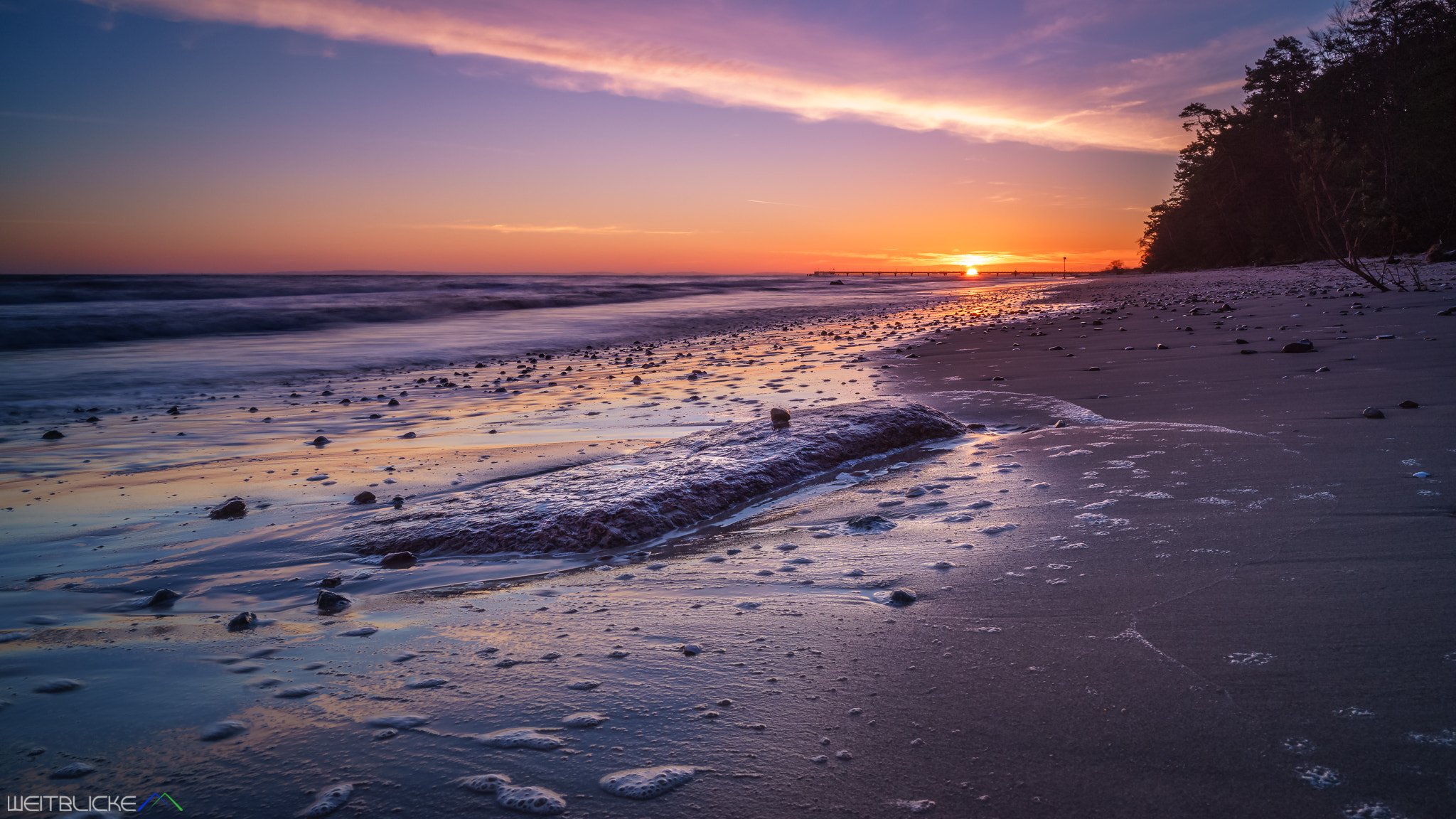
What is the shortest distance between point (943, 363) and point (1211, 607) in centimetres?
695

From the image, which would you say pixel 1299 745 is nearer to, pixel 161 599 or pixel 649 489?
pixel 649 489

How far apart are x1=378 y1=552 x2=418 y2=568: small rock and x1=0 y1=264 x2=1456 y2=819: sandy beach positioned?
0.05 m

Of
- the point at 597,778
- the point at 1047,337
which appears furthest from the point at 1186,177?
the point at 597,778

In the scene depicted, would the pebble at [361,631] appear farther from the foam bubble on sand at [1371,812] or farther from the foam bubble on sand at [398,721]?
the foam bubble on sand at [1371,812]

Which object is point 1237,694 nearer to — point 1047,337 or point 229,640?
point 229,640

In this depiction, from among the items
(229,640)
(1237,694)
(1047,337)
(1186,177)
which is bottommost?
(229,640)

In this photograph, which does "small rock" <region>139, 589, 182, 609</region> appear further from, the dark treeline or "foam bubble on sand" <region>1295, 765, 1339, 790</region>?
the dark treeline

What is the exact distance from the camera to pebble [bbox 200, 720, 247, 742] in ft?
5.68

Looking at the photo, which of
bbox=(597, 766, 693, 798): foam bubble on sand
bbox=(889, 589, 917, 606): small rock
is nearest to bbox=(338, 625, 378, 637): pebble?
bbox=(597, 766, 693, 798): foam bubble on sand

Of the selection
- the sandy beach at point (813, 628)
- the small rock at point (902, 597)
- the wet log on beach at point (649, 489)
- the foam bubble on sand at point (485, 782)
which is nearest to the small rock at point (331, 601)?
the sandy beach at point (813, 628)

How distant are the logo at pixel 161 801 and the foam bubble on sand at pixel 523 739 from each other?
57cm

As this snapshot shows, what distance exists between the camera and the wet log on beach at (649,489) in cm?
326

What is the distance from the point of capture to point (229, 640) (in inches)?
92.2

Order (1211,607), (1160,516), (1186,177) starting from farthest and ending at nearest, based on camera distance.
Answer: (1186,177)
(1160,516)
(1211,607)
